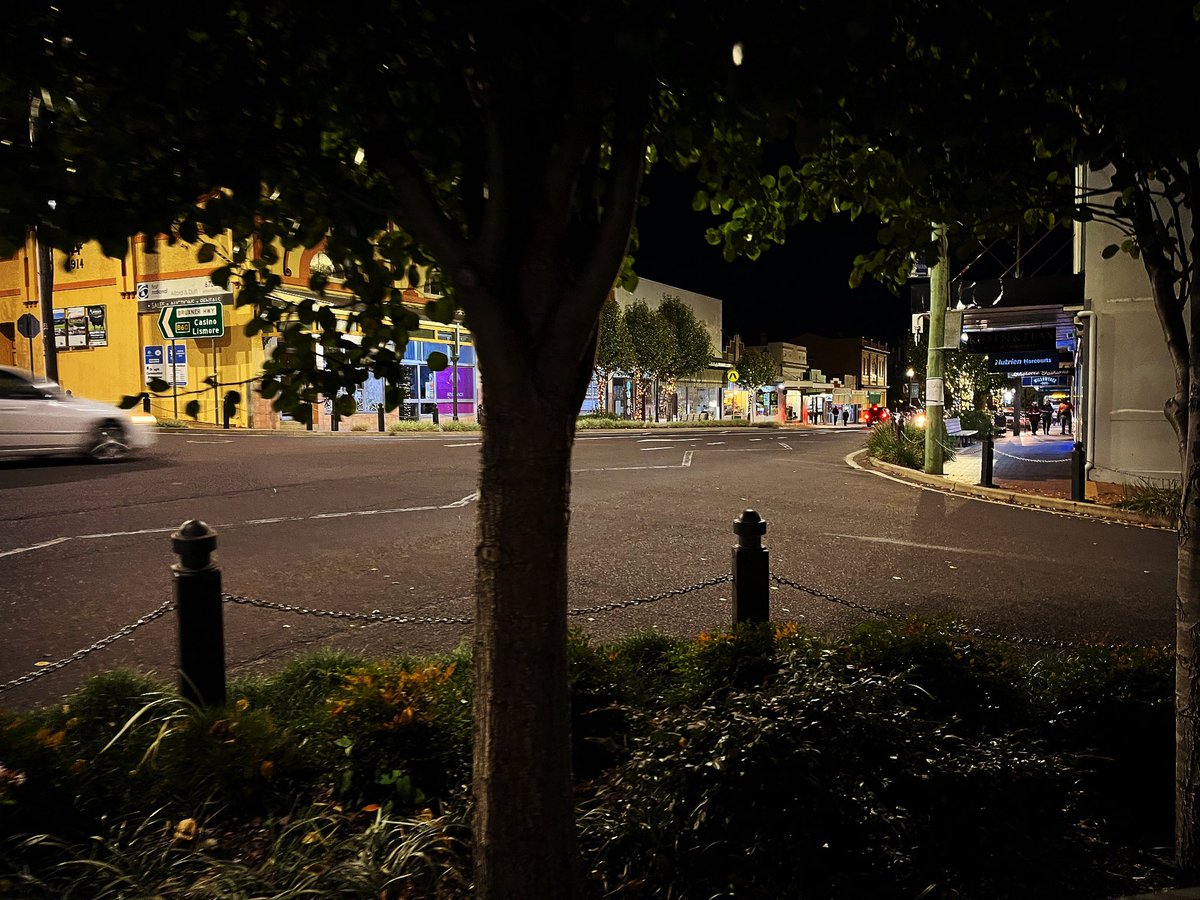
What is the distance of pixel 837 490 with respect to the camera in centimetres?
1273

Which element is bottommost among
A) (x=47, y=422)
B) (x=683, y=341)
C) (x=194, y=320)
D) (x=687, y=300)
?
(x=47, y=422)

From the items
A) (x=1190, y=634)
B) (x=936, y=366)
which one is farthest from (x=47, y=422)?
(x=936, y=366)

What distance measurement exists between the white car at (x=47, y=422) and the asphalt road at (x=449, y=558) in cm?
52

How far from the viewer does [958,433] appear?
25.4 m

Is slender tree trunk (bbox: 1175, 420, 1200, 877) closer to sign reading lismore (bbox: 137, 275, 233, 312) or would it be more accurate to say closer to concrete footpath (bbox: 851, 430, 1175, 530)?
concrete footpath (bbox: 851, 430, 1175, 530)

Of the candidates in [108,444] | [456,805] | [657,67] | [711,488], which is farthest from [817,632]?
[108,444]

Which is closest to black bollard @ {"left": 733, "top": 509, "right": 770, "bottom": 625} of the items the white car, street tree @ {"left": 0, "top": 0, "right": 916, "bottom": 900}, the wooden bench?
street tree @ {"left": 0, "top": 0, "right": 916, "bottom": 900}

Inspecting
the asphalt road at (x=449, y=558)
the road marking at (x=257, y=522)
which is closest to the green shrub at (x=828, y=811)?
the asphalt road at (x=449, y=558)

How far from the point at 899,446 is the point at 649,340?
27068 mm

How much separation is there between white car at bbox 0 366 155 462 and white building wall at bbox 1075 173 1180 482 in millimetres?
17089

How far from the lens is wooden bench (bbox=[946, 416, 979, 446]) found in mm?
23487

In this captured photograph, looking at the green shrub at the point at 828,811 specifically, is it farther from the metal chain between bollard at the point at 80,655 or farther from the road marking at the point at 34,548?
the road marking at the point at 34,548

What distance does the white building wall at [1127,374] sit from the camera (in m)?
12.5

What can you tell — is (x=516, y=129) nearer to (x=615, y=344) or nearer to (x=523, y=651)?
(x=523, y=651)
